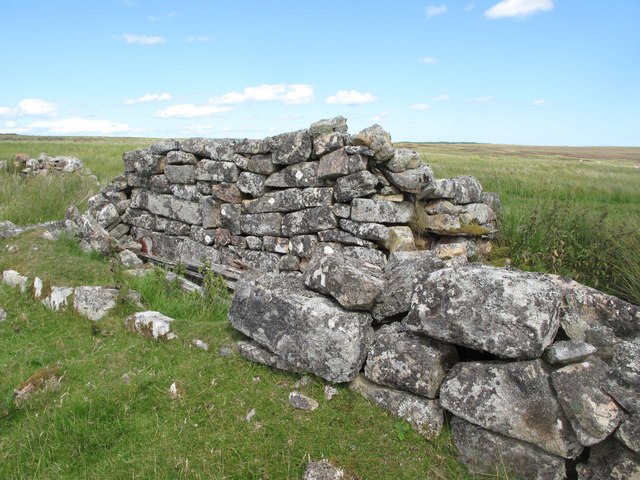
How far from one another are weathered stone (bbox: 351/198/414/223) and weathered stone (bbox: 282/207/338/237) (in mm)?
471

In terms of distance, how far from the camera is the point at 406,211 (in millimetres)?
7637

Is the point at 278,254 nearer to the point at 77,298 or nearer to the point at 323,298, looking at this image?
the point at 77,298

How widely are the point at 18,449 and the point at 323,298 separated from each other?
2.96 m

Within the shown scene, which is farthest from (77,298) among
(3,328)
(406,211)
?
(406,211)

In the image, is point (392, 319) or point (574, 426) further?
point (392, 319)

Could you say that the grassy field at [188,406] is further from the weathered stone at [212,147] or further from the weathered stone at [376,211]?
the weathered stone at [212,147]

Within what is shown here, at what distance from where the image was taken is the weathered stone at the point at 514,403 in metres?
3.61

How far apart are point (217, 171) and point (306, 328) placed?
5.37 m

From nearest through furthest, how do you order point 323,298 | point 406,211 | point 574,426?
1. point 574,426
2. point 323,298
3. point 406,211

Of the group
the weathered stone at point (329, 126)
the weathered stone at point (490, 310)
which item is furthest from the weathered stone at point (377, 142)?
the weathered stone at point (490, 310)

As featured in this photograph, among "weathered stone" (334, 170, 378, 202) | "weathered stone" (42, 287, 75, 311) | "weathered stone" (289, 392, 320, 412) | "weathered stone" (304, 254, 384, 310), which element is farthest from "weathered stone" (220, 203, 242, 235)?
"weathered stone" (289, 392, 320, 412)

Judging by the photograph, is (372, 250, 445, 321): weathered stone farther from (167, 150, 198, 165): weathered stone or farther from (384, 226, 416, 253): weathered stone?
(167, 150, 198, 165): weathered stone

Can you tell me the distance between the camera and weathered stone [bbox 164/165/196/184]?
9.73 metres

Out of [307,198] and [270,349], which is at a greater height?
[307,198]
